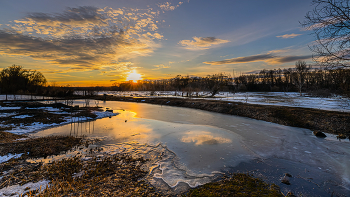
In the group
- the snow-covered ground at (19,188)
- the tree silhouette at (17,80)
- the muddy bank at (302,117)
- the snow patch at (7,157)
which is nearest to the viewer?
the snow-covered ground at (19,188)

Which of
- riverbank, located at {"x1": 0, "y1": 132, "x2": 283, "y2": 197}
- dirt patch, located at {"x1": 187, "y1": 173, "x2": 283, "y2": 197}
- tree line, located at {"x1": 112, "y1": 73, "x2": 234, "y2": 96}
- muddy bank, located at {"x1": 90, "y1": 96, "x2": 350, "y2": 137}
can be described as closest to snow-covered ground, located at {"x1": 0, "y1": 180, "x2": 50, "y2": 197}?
riverbank, located at {"x1": 0, "y1": 132, "x2": 283, "y2": 197}

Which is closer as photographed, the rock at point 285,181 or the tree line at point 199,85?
the rock at point 285,181

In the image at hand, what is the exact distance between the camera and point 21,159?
22.1ft

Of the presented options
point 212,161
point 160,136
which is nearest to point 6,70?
point 160,136

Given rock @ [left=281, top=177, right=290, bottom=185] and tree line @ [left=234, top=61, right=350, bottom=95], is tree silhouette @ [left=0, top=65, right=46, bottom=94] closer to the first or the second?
rock @ [left=281, top=177, right=290, bottom=185]

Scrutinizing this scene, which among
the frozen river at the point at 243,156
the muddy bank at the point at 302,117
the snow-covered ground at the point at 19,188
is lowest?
the frozen river at the point at 243,156

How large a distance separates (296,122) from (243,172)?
12982 millimetres

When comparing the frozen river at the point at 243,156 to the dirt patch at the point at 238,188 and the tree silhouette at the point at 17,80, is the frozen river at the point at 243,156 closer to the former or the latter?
the dirt patch at the point at 238,188

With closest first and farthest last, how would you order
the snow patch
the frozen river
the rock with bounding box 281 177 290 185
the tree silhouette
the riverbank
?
the riverbank → the rock with bounding box 281 177 290 185 → the frozen river → the snow patch → the tree silhouette

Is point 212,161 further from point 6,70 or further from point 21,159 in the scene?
point 6,70

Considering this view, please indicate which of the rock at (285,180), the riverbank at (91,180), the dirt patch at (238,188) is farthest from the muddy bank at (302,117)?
the riverbank at (91,180)

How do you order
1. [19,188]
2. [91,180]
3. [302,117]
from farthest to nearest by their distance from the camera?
[302,117] < [91,180] < [19,188]

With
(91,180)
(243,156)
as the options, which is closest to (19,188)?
(91,180)

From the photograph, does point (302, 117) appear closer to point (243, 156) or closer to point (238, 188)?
point (243, 156)
